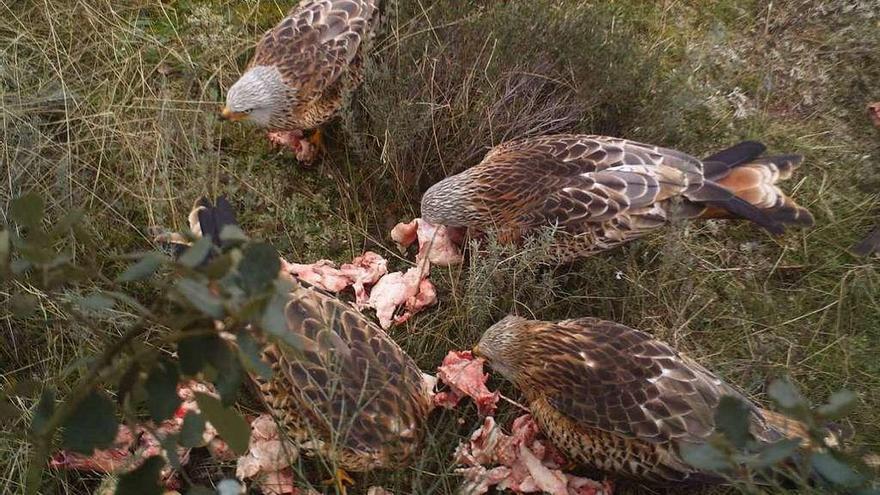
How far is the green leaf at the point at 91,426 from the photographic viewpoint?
135cm

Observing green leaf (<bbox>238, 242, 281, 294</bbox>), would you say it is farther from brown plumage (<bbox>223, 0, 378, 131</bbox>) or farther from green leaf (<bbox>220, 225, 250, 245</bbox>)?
brown plumage (<bbox>223, 0, 378, 131</bbox>)

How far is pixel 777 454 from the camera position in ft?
4.77

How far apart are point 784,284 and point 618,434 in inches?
60.9

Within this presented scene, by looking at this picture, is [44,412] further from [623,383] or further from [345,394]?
[623,383]

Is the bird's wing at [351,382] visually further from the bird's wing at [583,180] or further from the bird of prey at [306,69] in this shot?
the bird of prey at [306,69]

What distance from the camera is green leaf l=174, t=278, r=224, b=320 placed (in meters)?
1.13

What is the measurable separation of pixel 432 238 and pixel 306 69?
3.43 ft

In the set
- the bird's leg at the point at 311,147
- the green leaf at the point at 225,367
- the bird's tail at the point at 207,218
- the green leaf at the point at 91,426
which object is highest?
the green leaf at the point at 225,367

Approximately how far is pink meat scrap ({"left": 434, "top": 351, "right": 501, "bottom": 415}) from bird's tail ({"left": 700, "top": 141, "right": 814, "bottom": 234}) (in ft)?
4.03

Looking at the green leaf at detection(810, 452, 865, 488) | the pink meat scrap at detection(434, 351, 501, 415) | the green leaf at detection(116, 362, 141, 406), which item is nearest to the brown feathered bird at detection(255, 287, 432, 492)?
the pink meat scrap at detection(434, 351, 501, 415)

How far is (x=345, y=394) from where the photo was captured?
277cm

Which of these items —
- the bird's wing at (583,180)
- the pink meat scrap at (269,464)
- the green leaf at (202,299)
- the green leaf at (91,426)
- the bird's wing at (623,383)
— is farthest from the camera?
the bird's wing at (583,180)

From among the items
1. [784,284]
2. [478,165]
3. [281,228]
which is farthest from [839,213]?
[281,228]

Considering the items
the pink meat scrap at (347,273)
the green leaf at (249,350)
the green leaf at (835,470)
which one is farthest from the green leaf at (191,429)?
the pink meat scrap at (347,273)
